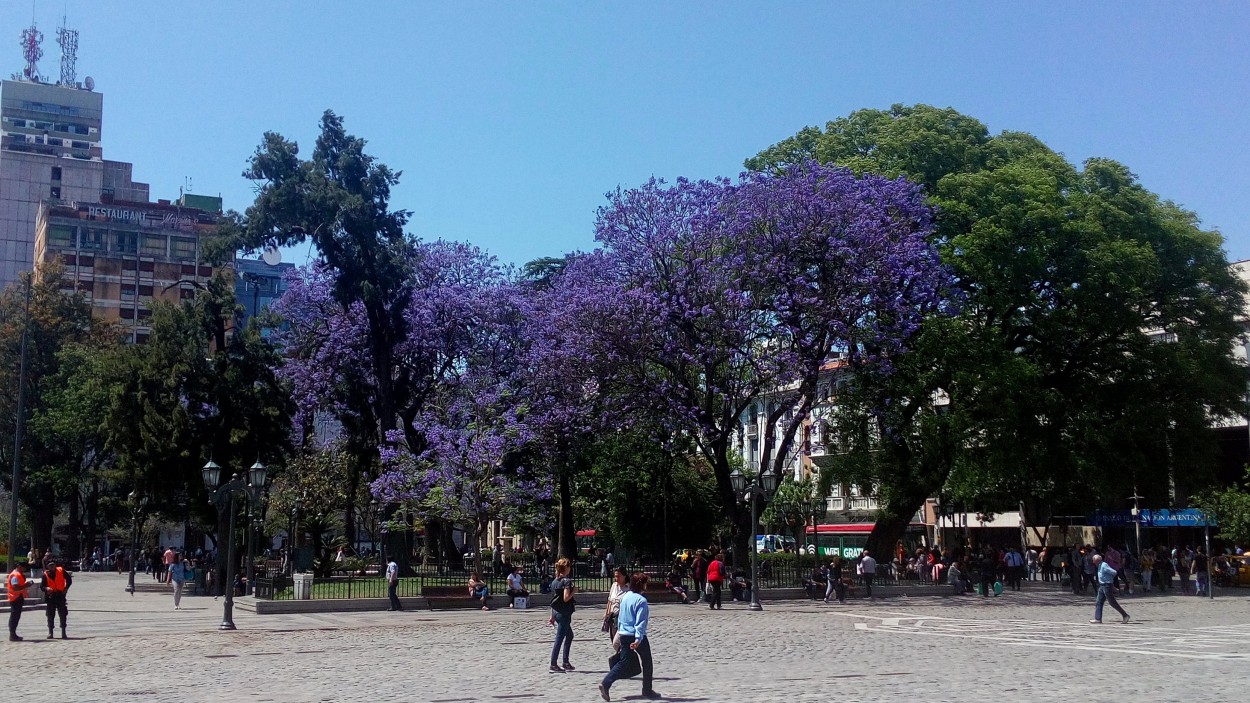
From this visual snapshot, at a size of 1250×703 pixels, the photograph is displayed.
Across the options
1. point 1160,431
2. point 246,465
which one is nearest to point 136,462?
point 246,465

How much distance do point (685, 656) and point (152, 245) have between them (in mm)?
91137

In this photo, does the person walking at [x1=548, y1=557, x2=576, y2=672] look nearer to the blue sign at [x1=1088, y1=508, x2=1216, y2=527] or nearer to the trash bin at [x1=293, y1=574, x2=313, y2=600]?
the trash bin at [x1=293, y1=574, x2=313, y2=600]

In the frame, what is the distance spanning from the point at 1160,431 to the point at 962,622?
14861 mm

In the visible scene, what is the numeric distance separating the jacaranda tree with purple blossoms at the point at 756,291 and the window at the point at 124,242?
75.0m

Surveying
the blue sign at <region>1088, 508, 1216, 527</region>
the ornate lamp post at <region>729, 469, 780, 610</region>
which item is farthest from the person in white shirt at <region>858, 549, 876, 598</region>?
the blue sign at <region>1088, 508, 1216, 527</region>

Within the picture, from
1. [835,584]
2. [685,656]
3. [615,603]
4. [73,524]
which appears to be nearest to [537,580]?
[835,584]

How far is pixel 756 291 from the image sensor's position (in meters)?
34.5

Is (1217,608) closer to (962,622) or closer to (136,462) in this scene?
(962,622)

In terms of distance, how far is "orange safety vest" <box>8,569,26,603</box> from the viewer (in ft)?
69.7

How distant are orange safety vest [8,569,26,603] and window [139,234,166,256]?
82553mm

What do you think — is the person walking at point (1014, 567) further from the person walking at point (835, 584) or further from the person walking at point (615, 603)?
the person walking at point (615, 603)

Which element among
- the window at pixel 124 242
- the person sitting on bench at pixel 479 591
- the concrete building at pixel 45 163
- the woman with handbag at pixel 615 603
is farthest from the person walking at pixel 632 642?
the concrete building at pixel 45 163

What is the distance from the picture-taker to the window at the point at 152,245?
322 feet

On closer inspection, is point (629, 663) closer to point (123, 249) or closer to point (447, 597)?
point (447, 597)
